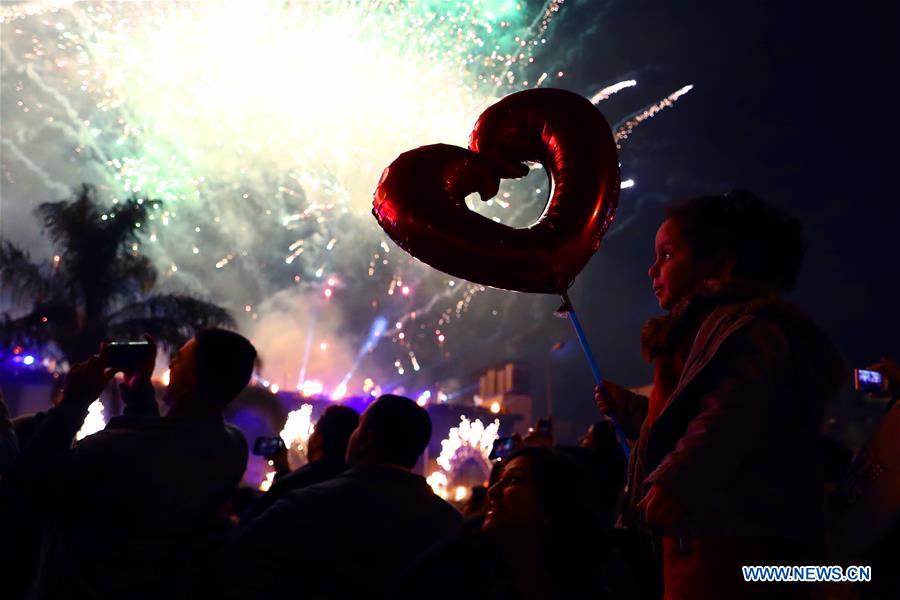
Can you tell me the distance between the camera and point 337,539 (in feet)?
9.00

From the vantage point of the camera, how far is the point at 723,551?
1.89m

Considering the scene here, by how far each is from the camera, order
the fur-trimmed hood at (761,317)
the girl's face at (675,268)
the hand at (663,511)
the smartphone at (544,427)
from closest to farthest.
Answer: the hand at (663,511) → the fur-trimmed hood at (761,317) → the girl's face at (675,268) → the smartphone at (544,427)

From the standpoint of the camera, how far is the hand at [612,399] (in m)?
3.06

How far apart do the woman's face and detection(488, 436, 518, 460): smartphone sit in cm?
205

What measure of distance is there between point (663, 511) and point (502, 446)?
304 cm

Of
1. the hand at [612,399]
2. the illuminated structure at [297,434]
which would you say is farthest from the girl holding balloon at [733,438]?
the illuminated structure at [297,434]

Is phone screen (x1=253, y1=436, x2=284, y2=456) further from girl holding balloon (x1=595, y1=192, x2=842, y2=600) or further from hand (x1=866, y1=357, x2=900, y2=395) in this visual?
hand (x1=866, y1=357, x2=900, y2=395)

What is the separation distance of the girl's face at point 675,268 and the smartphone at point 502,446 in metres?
2.38

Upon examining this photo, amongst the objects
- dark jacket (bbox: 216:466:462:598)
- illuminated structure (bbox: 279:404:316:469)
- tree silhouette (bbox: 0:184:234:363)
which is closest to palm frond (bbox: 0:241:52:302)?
tree silhouette (bbox: 0:184:234:363)

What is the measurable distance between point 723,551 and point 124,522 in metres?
2.19

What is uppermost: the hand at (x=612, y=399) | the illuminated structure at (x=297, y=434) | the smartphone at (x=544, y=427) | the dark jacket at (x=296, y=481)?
the illuminated structure at (x=297, y=434)

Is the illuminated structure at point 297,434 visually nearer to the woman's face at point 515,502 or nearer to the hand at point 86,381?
the hand at point 86,381

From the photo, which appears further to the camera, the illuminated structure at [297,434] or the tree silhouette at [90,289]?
the illuminated structure at [297,434]

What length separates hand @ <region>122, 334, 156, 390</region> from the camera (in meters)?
3.42
